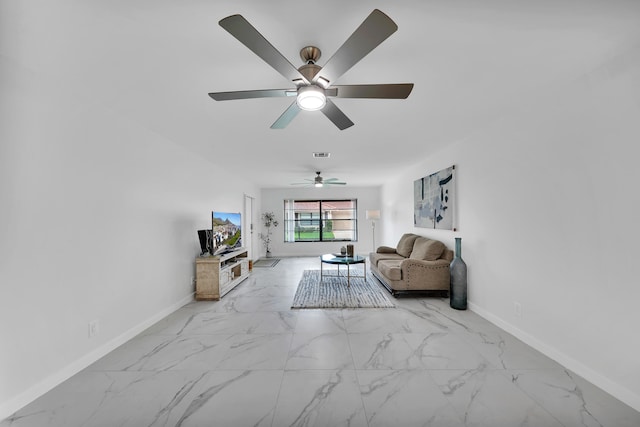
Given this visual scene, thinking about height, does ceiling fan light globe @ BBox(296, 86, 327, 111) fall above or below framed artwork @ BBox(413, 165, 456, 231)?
above

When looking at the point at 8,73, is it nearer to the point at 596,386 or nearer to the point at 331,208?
the point at 596,386

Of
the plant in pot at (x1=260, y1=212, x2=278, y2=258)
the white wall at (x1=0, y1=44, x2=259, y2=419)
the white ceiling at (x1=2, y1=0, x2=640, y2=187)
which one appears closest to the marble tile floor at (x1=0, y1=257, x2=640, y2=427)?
the white wall at (x1=0, y1=44, x2=259, y2=419)

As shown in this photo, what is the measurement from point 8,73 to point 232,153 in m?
2.48

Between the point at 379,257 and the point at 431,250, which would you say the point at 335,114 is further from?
the point at 379,257

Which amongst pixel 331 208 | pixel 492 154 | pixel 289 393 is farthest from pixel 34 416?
pixel 331 208

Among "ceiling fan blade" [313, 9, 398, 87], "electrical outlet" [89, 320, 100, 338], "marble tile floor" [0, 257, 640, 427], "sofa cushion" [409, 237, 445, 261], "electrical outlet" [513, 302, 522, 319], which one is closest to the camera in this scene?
"ceiling fan blade" [313, 9, 398, 87]

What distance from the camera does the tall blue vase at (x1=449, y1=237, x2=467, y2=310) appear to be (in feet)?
11.1

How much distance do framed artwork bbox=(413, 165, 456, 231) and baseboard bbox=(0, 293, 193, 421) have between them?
4240 millimetres

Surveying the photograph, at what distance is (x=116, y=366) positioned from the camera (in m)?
2.13

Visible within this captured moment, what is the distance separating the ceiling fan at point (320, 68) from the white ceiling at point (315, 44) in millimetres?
207

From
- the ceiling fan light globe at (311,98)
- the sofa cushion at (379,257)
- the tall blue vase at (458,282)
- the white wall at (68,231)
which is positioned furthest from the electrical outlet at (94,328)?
the sofa cushion at (379,257)

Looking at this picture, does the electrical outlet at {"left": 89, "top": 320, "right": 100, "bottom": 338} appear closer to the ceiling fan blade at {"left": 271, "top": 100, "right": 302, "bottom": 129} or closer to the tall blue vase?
the ceiling fan blade at {"left": 271, "top": 100, "right": 302, "bottom": 129}

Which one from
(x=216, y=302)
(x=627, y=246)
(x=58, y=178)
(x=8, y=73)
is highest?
(x=8, y=73)

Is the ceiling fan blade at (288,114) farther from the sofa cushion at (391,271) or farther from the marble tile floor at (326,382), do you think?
the sofa cushion at (391,271)
